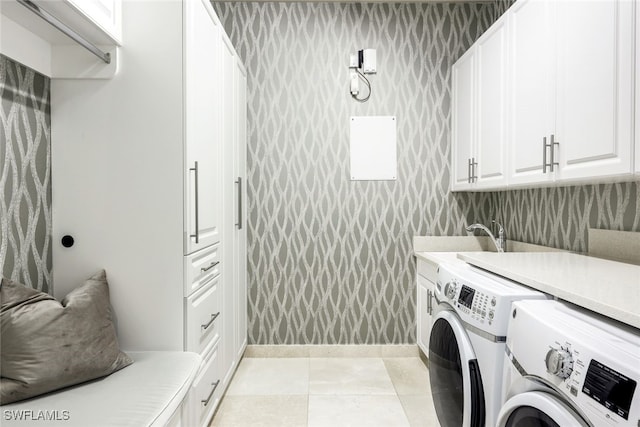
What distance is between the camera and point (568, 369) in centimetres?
94

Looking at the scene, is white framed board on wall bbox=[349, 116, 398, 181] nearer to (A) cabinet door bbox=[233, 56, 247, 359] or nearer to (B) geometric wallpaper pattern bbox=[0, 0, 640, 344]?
(B) geometric wallpaper pattern bbox=[0, 0, 640, 344]

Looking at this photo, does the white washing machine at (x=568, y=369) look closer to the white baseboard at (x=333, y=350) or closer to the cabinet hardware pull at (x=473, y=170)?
the cabinet hardware pull at (x=473, y=170)

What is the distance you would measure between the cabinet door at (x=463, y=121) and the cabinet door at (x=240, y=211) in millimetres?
1551

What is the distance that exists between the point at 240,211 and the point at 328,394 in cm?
131

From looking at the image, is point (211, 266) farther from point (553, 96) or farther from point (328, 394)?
point (553, 96)

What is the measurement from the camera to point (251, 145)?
3.15m

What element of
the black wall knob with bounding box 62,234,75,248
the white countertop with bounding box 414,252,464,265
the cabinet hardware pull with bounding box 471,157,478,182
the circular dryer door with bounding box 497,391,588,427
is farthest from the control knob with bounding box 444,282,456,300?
the black wall knob with bounding box 62,234,75,248

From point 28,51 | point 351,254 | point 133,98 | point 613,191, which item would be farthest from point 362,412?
point 28,51

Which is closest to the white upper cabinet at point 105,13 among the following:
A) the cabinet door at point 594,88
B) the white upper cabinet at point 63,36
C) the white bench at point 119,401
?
the white upper cabinet at point 63,36

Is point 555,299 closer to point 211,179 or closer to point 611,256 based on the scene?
point 611,256

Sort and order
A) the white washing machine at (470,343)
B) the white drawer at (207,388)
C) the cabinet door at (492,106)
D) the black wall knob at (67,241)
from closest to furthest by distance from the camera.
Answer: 1. the white washing machine at (470,343)
2. the black wall knob at (67,241)
3. the white drawer at (207,388)
4. the cabinet door at (492,106)

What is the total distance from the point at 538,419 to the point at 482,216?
7.63 ft

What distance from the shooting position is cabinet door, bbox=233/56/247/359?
108 inches

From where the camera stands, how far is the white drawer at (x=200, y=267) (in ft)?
5.45
